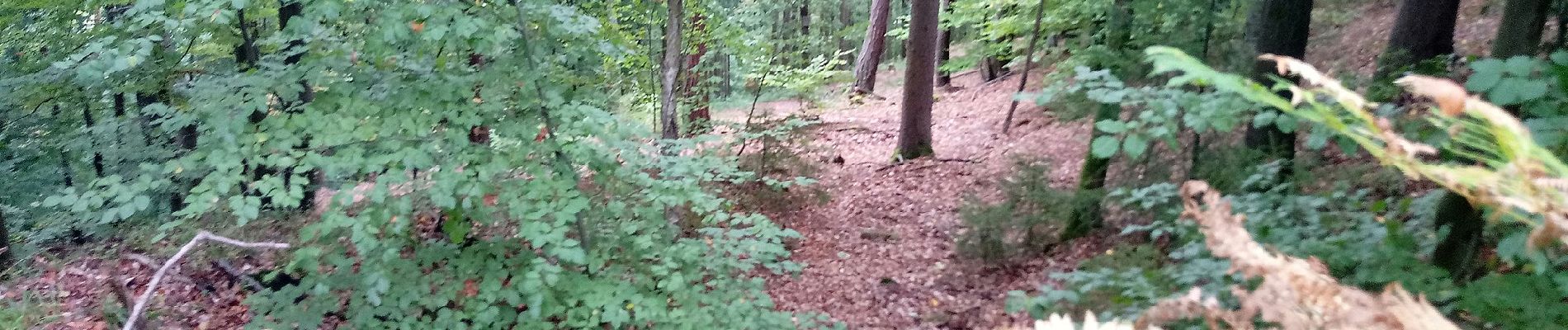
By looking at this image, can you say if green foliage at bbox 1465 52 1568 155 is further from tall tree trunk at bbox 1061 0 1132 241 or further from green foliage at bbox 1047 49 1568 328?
tall tree trunk at bbox 1061 0 1132 241

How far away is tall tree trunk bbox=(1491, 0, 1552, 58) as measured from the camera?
3.34 meters

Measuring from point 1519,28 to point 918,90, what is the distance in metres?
6.47

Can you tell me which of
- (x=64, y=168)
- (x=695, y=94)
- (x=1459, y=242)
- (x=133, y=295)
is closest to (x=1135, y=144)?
(x=1459, y=242)

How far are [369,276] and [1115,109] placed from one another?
483cm

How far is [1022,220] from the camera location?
5.81 metres

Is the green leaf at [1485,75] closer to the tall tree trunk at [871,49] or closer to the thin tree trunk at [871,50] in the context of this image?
the thin tree trunk at [871,50]

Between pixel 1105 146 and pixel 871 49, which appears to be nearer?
pixel 1105 146

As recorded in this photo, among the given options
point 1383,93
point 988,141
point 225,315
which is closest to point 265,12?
point 225,315

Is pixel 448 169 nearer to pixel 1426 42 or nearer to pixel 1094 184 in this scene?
pixel 1094 184

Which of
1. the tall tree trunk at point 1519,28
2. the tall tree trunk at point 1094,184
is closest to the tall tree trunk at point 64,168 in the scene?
the tall tree trunk at point 1094,184

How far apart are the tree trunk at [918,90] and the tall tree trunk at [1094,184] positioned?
3702mm

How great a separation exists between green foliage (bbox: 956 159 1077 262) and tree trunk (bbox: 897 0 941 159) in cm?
366

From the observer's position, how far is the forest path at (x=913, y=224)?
546 cm


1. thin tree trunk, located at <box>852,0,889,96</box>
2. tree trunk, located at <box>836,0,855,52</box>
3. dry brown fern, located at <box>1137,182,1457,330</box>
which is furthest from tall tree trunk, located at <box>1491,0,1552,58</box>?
tree trunk, located at <box>836,0,855,52</box>
